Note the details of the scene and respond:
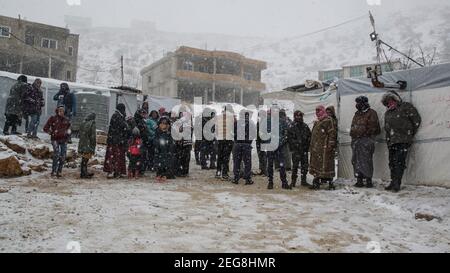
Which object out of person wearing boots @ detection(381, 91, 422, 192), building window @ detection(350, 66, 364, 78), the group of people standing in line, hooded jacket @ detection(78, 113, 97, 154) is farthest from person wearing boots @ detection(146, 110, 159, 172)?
building window @ detection(350, 66, 364, 78)

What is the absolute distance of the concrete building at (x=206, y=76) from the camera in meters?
38.0

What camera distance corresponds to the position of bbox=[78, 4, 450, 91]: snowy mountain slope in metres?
74.9

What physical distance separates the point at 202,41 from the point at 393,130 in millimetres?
129581

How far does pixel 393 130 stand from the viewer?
22.8ft

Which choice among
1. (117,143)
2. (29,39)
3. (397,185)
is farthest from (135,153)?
(29,39)

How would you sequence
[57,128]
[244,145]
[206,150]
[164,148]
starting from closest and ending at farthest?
[57,128]
[244,145]
[164,148]
[206,150]

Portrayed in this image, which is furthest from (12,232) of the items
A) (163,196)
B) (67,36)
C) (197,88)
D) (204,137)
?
(197,88)

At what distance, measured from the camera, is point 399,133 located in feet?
22.5

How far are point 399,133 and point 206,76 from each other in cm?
3296

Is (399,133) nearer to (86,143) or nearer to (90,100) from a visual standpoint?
(86,143)

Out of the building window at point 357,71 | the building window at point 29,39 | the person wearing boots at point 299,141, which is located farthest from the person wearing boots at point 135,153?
the building window at point 357,71

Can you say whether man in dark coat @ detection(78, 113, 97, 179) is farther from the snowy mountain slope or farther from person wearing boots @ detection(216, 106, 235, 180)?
the snowy mountain slope

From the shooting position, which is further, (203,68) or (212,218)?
(203,68)

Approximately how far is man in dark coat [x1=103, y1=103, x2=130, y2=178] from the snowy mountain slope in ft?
197
